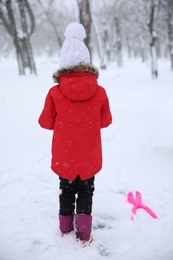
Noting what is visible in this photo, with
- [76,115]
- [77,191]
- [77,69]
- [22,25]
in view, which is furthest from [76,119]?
[22,25]

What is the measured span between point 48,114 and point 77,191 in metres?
0.83

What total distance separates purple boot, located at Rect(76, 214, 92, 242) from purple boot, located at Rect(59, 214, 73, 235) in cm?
10

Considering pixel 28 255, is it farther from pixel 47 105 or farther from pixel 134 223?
pixel 47 105

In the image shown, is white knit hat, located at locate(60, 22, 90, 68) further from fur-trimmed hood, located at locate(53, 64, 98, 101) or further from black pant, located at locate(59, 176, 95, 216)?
black pant, located at locate(59, 176, 95, 216)

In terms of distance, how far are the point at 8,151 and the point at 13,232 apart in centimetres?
249

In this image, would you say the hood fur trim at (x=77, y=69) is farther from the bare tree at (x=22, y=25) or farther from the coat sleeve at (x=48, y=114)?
the bare tree at (x=22, y=25)

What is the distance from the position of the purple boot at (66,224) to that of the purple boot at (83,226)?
0.33ft

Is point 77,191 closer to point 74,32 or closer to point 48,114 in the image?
point 48,114

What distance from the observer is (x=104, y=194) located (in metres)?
3.66

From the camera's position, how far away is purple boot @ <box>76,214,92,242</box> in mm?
2652

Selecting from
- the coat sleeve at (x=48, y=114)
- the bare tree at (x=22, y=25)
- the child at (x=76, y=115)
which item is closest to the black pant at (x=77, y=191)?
the child at (x=76, y=115)

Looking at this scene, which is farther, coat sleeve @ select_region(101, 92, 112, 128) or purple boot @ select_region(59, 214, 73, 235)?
purple boot @ select_region(59, 214, 73, 235)

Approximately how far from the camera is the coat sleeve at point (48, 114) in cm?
245

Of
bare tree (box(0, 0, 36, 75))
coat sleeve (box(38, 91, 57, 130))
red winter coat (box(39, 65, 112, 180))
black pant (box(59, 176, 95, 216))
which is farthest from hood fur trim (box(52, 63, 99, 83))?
bare tree (box(0, 0, 36, 75))
